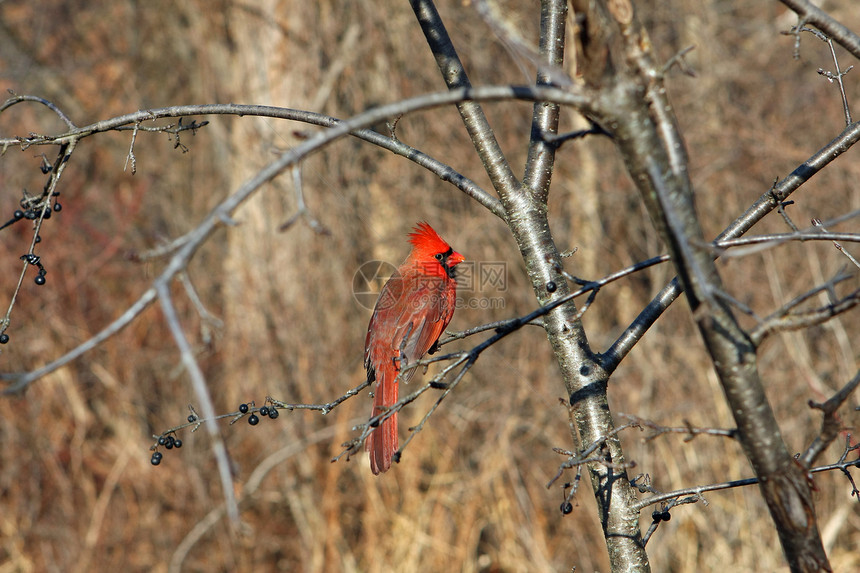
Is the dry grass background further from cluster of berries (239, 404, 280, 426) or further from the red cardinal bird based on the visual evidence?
cluster of berries (239, 404, 280, 426)

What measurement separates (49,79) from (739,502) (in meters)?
9.07

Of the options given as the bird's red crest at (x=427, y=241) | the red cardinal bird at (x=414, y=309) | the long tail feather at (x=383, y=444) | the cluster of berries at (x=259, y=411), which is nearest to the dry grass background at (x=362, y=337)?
the red cardinal bird at (x=414, y=309)

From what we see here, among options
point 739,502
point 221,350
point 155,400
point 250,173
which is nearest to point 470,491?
point 739,502

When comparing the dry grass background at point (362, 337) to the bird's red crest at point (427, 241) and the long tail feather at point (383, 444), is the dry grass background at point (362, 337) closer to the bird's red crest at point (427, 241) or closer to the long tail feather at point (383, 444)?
the bird's red crest at point (427, 241)

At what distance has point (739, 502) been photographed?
4.85m

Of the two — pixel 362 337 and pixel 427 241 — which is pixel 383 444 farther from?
pixel 362 337

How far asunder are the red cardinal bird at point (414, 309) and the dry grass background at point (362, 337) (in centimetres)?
185

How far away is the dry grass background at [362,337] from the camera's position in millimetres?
5430

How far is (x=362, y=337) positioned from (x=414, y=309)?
2.58 m

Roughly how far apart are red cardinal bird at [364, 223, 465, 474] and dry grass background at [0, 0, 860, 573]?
185cm

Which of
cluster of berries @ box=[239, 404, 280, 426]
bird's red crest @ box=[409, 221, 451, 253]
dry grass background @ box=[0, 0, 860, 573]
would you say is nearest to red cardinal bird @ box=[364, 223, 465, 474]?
bird's red crest @ box=[409, 221, 451, 253]

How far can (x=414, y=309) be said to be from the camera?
3.92 metres

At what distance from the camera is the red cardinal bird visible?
369 centimetres

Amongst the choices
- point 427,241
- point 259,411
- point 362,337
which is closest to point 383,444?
point 259,411
